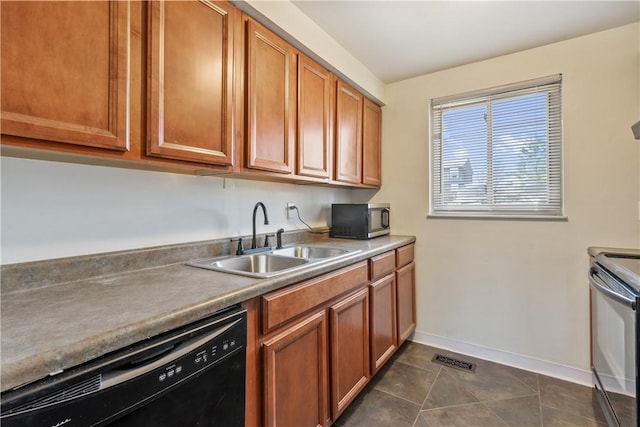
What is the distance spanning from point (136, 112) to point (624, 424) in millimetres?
2267

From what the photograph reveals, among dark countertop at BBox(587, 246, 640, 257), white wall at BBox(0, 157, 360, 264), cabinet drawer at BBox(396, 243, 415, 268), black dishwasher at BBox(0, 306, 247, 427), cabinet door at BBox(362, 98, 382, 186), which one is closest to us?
black dishwasher at BBox(0, 306, 247, 427)

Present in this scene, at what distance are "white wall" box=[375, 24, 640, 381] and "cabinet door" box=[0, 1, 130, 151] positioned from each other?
2236 mm

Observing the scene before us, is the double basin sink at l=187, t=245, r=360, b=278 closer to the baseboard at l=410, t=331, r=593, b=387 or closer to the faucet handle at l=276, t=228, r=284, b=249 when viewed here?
the faucet handle at l=276, t=228, r=284, b=249

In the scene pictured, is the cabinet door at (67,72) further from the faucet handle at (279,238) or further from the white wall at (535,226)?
the white wall at (535,226)

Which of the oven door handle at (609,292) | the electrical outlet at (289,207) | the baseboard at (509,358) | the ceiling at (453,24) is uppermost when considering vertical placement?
the ceiling at (453,24)

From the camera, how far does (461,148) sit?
2.51 metres

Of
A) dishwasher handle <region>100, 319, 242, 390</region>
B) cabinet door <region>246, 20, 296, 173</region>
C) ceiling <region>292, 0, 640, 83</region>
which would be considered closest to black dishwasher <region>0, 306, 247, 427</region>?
dishwasher handle <region>100, 319, 242, 390</region>

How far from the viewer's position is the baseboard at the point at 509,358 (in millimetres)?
2066

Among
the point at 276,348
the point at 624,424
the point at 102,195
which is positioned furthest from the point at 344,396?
the point at 102,195

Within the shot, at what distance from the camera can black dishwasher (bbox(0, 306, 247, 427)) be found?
0.60 meters

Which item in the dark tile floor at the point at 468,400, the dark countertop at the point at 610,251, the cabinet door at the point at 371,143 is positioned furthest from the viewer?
the cabinet door at the point at 371,143

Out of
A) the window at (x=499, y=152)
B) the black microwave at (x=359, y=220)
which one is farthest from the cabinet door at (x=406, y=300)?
the window at (x=499, y=152)

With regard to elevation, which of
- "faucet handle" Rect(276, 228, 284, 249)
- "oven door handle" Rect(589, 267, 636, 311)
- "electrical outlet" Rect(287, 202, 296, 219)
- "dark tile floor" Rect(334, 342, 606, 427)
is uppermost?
"electrical outlet" Rect(287, 202, 296, 219)

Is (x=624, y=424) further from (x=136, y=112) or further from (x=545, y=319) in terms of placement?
(x=136, y=112)
